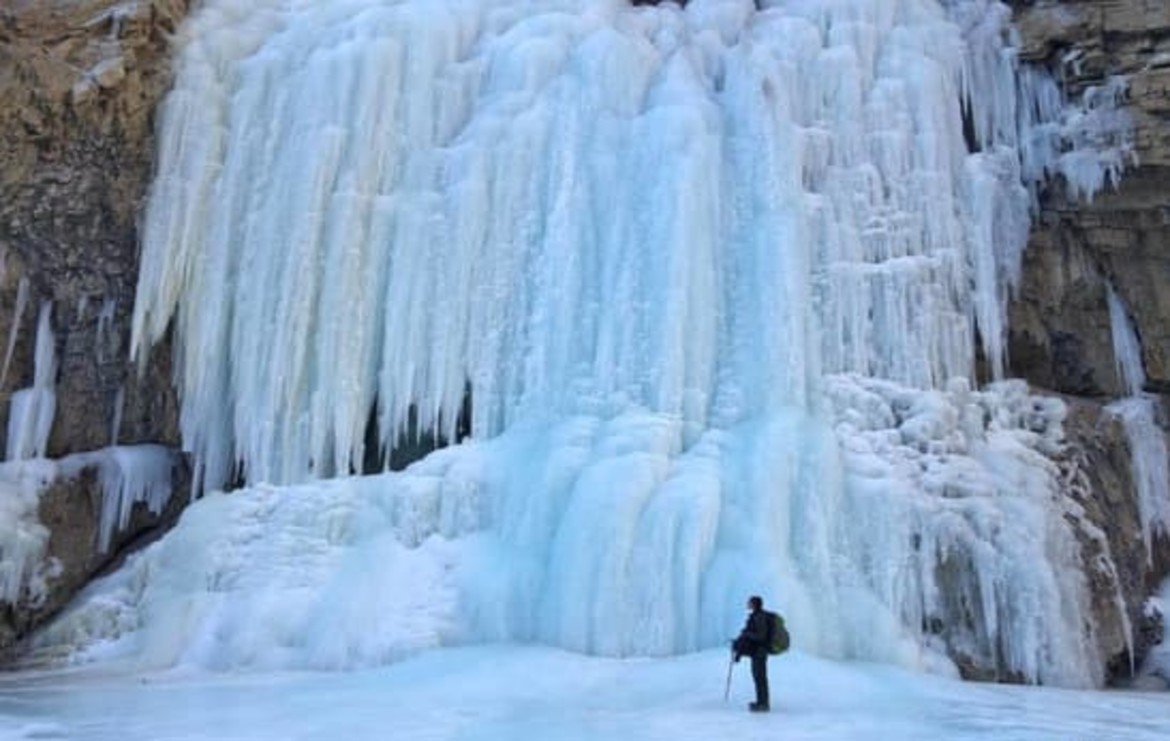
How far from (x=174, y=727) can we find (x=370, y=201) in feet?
23.7

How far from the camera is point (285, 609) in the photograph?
11633 millimetres

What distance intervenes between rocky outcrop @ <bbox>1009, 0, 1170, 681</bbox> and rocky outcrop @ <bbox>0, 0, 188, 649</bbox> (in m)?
9.94

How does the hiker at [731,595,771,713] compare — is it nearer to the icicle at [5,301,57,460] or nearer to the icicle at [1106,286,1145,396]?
the icicle at [1106,286,1145,396]

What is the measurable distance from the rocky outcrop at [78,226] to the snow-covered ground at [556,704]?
A: 10.5 ft

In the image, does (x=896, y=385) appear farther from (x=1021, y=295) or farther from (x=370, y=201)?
(x=370, y=201)

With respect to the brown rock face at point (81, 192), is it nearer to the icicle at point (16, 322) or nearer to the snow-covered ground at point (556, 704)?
the icicle at point (16, 322)

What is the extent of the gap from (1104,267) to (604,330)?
576cm

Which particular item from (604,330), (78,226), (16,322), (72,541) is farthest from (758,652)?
(16,322)

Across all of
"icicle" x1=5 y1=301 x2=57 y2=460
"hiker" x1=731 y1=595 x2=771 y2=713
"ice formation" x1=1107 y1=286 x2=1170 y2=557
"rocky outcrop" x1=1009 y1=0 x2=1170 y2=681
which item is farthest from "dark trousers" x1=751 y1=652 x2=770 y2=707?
"icicle" x1=5 y1=301 x2=57 y2=460

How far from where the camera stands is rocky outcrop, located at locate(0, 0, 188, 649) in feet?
43.9

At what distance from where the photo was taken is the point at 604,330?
482 inches

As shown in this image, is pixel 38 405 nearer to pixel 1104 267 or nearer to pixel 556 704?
pixel 556 704

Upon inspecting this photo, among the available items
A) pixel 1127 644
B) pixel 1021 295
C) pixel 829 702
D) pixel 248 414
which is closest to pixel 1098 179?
pixel 1021 295

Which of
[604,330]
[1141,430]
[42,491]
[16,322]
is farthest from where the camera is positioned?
[16,322]
